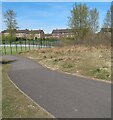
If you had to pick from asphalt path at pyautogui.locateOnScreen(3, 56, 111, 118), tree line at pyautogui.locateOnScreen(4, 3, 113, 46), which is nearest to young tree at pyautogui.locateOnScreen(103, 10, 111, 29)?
tree line at pyautogui.locateOnScreen(4, 3, 113, 46)

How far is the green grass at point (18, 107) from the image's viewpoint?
801cm

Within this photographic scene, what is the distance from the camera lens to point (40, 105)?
9148 millimetres

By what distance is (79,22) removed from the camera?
4891cm

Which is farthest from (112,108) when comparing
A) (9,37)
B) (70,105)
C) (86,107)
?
(9,37)

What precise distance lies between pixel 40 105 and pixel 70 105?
984mm

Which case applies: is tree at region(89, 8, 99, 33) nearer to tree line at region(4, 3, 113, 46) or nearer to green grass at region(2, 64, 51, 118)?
tree line at region(4, 3, 113, 46)

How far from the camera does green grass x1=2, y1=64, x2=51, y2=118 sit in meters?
8.01

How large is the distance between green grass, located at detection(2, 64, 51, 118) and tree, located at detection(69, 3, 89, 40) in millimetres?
37371

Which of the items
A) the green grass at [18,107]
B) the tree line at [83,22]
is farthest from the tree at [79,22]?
the green grass at [18,107]

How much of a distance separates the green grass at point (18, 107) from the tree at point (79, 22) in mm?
37371

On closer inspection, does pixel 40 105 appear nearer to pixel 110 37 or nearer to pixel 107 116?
pixel 107 116

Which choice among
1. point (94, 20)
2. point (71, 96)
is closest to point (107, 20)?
point (94, 20)

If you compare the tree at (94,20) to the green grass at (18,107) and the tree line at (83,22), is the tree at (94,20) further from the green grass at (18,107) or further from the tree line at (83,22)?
the green grass at (18,107)

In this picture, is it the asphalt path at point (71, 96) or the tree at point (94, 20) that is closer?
the asphalt path at point (71, 96)
